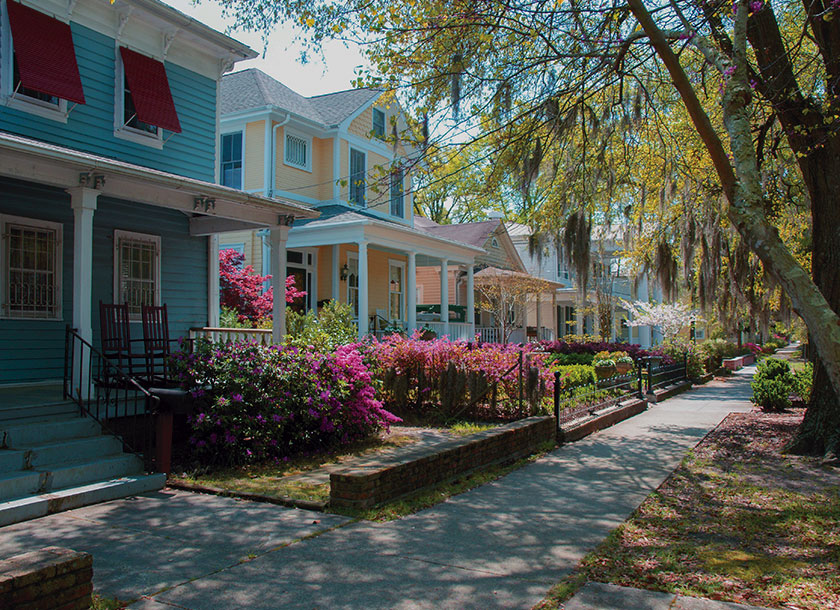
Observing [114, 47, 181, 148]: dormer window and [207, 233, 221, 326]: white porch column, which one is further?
[207, 233, 221, 326]: white porch column

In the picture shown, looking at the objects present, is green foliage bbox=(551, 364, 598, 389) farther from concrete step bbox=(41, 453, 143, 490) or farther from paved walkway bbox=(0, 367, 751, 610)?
concrete step bbox=(41, 453, 143, 490)

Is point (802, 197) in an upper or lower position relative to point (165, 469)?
upper

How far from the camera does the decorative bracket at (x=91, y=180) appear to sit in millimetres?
7777

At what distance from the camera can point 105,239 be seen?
1025 centimetres

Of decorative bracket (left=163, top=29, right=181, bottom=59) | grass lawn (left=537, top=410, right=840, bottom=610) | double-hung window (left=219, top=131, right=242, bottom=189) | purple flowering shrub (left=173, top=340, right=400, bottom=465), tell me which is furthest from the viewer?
double-hung window (left=219, top=131, right=242, bottom=189)

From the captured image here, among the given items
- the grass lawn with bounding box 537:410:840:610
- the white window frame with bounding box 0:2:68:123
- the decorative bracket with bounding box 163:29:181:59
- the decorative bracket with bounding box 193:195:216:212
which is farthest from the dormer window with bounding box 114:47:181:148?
the grass lawn with bounding box 537:410:840:610

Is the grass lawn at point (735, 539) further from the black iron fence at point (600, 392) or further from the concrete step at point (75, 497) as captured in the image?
the concrete step at point (75, 497)

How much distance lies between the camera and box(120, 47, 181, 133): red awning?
10492 millimetres

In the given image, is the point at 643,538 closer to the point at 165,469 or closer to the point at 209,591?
the point at 209,591

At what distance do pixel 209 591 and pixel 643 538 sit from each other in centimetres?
348

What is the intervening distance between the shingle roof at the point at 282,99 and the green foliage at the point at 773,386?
11841 millimetres

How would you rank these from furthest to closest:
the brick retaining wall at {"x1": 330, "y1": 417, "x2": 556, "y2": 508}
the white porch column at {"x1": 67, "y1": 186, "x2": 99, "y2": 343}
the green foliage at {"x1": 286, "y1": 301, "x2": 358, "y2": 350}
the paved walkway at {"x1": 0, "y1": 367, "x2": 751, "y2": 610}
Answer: the green foliage at {"x1": 286, "y1": 301, "x2": 358, "y2": 350} → the white porch column at {"x1": 67, "y1": 186, "x2": 99, "y2": 343} → the brick retaining wall at {"x1": 330, "y1": 417, "x2": 556, "y2": 508} → the paved walkway at {"x1": 0, "y1": 367, "x2": 751, "y2": 610}

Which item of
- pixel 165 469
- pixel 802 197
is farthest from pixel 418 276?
pixel 165 469

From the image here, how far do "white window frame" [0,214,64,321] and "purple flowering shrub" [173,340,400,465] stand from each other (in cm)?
268
